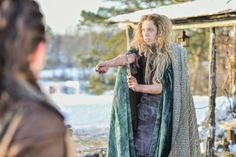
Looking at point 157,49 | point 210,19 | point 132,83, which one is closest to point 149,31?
point 157,49

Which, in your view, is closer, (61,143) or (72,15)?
(61,143)

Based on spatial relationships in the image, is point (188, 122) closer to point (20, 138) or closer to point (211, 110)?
point (211, 110)

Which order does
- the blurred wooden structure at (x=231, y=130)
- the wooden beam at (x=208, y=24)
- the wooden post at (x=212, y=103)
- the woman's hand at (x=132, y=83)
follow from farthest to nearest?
the blurred wooden structure at (x=231, y=130)
the wooden post at (x=212, y=103)
the wooden beam at (x=208, y=24)
the woman's hand at (x=132, y=83)

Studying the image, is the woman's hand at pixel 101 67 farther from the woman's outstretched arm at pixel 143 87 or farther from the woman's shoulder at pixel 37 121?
the woman's shoulder at pixel 37 121

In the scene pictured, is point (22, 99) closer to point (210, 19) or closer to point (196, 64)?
point (210, 19)

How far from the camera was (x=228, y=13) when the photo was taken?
5633mm

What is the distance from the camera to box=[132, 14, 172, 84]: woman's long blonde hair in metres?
3.58

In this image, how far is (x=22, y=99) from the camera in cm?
110

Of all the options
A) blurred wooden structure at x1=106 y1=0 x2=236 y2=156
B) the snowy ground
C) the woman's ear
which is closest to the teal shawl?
blurred wooden structure at x1=106 y1=0 x2=236 y2=156

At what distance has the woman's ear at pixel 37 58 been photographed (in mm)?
1144

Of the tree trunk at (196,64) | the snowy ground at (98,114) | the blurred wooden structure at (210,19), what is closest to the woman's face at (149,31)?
the blurred wooden structure at (210,19)

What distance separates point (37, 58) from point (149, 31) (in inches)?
96.1

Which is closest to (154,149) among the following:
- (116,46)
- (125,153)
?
(125,153)

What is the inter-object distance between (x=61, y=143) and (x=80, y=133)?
8.81 m
